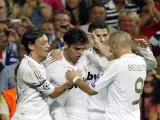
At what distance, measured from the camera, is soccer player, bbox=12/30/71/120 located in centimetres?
789

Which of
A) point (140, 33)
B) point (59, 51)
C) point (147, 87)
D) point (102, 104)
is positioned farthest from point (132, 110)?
point (140, 33)

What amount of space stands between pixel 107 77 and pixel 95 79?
0.81 meters

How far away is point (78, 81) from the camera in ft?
26.2

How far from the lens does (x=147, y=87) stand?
32.9 feet

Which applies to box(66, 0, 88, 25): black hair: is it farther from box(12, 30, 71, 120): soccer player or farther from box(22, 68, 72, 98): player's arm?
box(22, 68, 72, 98): player's arm

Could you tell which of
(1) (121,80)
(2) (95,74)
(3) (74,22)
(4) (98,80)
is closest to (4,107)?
(2) (95,74)

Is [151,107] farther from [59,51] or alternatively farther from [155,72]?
[59,51]

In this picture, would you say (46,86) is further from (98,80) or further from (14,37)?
(14,37)

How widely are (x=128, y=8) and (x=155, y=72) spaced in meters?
2.10

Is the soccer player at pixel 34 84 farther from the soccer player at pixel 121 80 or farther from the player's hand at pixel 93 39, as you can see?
the player's hand at pixel 93 39

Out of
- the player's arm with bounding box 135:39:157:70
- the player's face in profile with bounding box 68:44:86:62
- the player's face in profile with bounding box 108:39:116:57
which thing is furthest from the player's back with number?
the player's face in profile with bounding box 68:44:86:62

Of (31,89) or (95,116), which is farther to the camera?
(95,116)

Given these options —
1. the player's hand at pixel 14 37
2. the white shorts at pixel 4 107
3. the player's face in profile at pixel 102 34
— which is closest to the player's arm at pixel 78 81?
the player's face in profile at pixel 102 34

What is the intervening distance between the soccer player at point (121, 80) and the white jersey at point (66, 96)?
347mm
